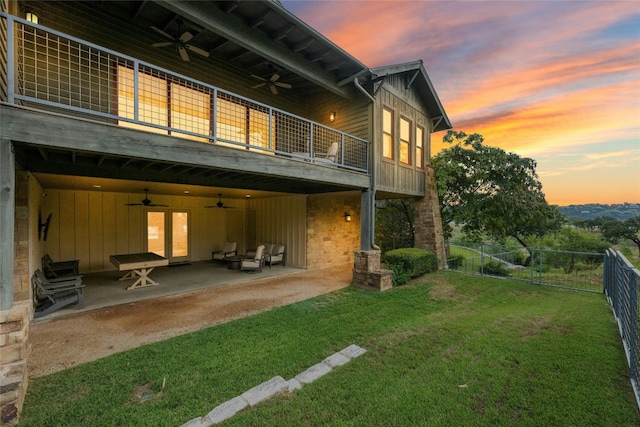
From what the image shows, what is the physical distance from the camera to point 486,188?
11734mm

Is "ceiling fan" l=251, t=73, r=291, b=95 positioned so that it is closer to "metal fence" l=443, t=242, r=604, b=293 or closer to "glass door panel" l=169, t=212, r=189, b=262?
"glass door panel" l=169, t=212, r=189, b=262

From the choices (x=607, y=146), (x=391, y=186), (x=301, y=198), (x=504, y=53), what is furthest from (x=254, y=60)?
(x=607, y=146)

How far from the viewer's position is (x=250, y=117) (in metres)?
8.19

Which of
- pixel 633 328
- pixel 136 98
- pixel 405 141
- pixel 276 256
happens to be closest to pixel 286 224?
pixel 276 256

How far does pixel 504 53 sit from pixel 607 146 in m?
7.78

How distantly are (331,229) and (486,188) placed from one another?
7.12 metres

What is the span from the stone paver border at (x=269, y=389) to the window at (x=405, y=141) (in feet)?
25.5

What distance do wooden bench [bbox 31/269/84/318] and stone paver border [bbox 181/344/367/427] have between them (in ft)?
15.4

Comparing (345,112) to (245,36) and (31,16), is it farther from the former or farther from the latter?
(31,16)

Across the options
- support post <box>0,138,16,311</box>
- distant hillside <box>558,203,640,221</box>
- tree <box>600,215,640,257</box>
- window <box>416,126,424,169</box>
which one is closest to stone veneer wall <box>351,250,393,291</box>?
window <box>416,126,424,169</box>

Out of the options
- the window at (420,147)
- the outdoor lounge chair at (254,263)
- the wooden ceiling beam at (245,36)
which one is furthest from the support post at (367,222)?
the window at (420,147)

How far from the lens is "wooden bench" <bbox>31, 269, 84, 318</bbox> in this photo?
5.04 meters

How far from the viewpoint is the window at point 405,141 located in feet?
32.1

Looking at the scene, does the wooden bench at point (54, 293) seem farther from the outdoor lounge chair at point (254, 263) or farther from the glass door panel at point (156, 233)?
the glass door panel at point (156, 233)
